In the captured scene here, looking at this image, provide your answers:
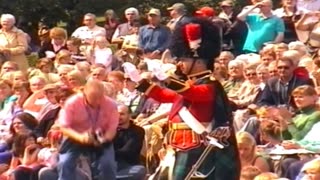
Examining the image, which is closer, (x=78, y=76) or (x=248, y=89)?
(x=78, y=76)

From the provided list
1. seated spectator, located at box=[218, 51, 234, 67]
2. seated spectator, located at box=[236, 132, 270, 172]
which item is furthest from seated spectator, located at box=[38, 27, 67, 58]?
→ seated spectator, located at box=[236, 132, 270, 172]

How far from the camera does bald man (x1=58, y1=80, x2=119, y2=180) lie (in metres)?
11.6

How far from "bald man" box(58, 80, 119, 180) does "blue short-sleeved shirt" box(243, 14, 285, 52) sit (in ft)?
15.0

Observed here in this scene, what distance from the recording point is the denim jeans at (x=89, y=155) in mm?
Result: 11586

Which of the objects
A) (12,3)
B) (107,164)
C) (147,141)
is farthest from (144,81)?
(12,3)

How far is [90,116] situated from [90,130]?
130mm

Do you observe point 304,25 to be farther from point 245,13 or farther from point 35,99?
point 35,99

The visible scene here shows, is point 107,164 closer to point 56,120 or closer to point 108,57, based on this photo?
point 56,120

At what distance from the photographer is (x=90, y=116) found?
1166cm

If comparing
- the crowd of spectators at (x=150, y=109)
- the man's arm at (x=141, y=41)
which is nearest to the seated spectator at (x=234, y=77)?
the crowd of spectators at (x=150, y=109)

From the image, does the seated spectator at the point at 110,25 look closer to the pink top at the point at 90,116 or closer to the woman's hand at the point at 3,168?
the woman's hand at the point at 3,168

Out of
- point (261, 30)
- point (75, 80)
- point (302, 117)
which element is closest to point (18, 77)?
point (75, 80)

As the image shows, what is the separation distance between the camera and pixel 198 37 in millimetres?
9633

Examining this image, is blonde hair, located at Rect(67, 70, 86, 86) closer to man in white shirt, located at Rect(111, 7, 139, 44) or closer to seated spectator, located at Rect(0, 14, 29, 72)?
seated spectator, located at Rect(0, 14, 29, 72)
